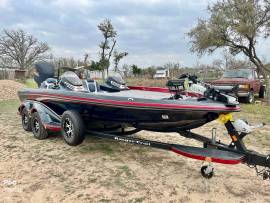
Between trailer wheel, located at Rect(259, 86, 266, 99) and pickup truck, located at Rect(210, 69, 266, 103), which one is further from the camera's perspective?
trailer wheel, located at Rect(259, 86, 266, 99)

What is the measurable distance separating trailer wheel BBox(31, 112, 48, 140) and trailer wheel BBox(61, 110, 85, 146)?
3.01ft

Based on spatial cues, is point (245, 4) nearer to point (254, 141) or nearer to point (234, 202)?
point (254, 141)

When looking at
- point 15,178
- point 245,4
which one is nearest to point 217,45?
point 245,4

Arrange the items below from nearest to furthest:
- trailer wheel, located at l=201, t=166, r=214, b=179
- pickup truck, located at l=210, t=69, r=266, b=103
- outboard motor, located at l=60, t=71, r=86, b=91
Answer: trailer wheel, located at l=201, t=166, r=214, b=179 < outboard motor, located at l=60, t=71, r=86, b=91 < pickup truck, located at l=210, t=69, r=266, b=103

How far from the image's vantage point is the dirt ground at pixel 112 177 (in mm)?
3787

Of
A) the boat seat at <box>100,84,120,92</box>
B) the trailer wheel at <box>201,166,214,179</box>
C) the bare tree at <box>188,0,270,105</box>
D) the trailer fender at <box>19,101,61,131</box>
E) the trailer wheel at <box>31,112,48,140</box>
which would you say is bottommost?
the trailer wheel at <box>201,166,214,179</box>

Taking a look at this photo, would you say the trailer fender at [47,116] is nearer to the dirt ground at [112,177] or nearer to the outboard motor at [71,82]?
the dirt ground at [112,177]

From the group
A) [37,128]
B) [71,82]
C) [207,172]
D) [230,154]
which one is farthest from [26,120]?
[230,154]

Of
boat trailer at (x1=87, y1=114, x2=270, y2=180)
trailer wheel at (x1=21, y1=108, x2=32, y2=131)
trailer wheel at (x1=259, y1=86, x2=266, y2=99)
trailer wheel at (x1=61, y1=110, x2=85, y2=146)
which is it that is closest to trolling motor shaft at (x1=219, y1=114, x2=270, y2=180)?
boat trailer at (x1=87, y1=114, x2=270, y2=180)

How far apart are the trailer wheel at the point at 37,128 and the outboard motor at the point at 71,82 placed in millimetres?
914

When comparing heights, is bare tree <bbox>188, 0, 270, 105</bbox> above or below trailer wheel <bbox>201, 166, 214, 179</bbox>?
above

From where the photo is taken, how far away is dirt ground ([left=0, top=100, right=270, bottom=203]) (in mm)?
3787

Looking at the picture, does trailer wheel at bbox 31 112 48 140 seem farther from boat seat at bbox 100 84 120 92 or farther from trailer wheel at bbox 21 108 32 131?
boat seat at bbox 100 84 120 92

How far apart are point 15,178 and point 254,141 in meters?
4.66
